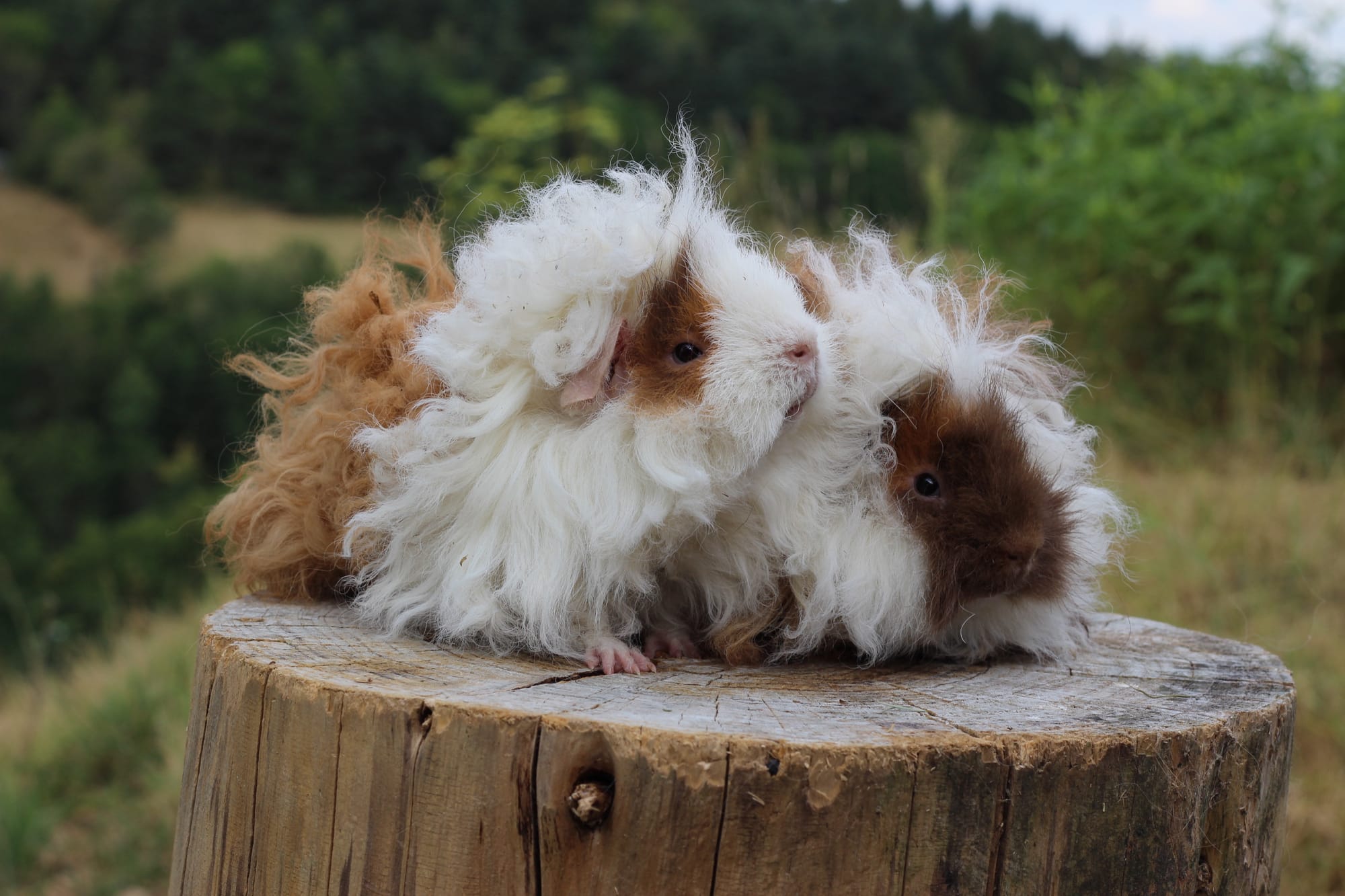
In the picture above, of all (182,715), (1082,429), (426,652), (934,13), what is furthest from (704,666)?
(934,13)

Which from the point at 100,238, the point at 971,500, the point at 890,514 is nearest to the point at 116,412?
the point at 100,238

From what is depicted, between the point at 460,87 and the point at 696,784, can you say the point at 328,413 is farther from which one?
the point at 460,87

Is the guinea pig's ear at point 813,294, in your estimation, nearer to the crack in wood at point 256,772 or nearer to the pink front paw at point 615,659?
the pink front paw at point 615,659

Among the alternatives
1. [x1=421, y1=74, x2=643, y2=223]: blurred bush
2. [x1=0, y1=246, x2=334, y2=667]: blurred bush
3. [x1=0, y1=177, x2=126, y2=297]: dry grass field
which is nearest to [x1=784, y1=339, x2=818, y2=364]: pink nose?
[x1=421, y1=74, x2=643, y2=223]: blurred bush

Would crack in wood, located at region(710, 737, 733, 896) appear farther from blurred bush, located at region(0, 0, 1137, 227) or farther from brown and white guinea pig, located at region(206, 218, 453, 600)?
blurred bush, located at region(0, 0, 1137, 227)

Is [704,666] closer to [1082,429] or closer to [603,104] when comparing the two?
[1082,429]
